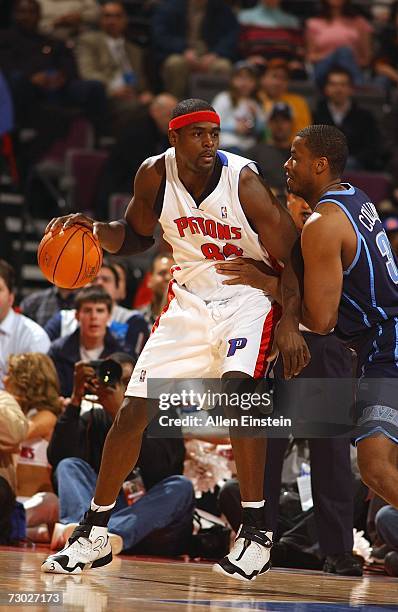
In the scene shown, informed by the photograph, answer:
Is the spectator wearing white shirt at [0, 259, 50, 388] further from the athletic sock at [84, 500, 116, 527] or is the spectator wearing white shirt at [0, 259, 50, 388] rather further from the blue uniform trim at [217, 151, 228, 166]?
the blue uniform trim at [217, 151, 228, 166]

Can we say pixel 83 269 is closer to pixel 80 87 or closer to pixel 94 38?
pixel 80 87

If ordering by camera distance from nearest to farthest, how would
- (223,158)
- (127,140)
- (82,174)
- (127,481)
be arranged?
(223,158) < (127,481) < (127,140) < (82,174)

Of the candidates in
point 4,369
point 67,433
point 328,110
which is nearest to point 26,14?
point 328,110

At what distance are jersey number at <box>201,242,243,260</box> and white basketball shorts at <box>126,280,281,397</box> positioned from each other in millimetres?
183

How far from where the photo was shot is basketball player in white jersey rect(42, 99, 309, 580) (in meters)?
4.90

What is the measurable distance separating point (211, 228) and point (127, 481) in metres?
2.02

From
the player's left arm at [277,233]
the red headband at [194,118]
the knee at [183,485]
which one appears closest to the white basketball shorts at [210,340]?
the player's left arm at [277,233]

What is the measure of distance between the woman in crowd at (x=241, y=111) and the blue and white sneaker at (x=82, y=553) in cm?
644

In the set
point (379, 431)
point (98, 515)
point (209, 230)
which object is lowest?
point (98, 515)

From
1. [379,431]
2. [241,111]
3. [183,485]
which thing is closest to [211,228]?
[379,431]

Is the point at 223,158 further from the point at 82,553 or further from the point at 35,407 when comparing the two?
the point at 35,407

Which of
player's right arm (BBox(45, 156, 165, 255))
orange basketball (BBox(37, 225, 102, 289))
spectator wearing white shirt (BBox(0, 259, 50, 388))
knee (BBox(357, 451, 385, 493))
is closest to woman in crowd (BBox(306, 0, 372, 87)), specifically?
spectator wearing white shirt (BBox(0, 259, 50, 388))

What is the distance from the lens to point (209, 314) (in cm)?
500

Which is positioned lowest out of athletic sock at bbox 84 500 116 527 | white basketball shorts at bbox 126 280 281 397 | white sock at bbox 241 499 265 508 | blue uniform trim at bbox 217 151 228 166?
athletic sock at bbox 84 500 116 527
